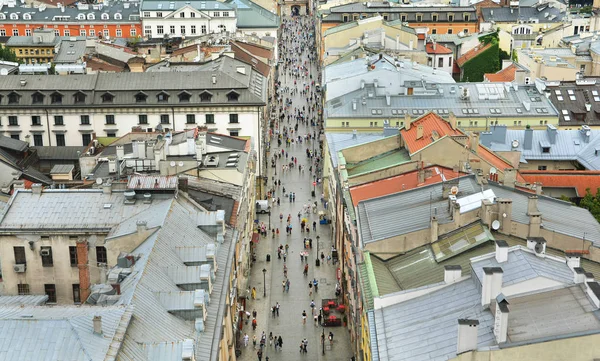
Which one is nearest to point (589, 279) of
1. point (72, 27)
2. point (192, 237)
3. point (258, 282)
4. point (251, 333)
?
point (192, 237)

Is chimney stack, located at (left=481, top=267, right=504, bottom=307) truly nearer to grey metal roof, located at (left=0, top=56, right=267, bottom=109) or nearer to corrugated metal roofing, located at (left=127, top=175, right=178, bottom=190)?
corrugated metal roofing, located at (left=127, top=175, right=178, bottom=190)

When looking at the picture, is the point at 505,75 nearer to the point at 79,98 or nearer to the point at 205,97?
the point at 205,97

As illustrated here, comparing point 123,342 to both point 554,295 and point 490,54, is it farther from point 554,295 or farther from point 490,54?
point 490,54

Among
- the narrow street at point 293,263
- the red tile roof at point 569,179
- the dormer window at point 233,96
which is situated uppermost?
the dormer window at point 233,96

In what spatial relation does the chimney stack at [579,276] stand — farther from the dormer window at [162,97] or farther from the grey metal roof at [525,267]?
the dormer window at [162,97]

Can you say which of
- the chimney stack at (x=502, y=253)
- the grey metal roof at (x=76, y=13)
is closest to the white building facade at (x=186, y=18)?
the grey metal roof at (x=76, y=13)

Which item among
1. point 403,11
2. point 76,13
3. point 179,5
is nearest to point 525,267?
point 179,5
